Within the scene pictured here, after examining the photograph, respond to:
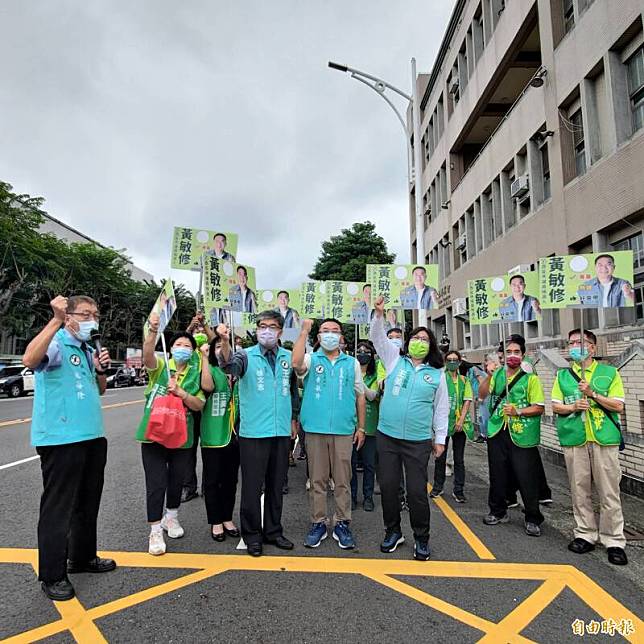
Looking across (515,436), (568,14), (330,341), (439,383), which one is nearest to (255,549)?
(330,341)

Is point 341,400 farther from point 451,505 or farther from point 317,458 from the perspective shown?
point 451,505

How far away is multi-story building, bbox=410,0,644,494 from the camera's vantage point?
8.35 metres

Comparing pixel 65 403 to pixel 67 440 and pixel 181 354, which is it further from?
pixel 181 354

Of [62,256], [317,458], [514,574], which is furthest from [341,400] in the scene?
[62,256]

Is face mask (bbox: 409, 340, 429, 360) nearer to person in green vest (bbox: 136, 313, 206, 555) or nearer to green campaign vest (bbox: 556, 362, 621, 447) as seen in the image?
green campaign vest (bbox: 556, 362, 621, 447)

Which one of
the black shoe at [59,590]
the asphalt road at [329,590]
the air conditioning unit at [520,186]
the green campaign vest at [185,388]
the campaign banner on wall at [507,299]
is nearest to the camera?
the asphalt road at [329,590]

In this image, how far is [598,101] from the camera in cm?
952

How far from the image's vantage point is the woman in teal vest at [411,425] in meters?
3.95

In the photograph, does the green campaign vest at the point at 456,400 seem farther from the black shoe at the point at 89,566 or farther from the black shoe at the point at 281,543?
the black shoe at the point at 89,566

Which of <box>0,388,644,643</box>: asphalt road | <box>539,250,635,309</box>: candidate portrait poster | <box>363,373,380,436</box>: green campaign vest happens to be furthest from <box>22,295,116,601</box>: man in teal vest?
<box>539,250,635,309</box>: candidate portrait poster

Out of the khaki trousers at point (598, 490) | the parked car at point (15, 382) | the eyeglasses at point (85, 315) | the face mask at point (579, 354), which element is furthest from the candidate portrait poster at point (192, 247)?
the parked car at point (15, 382)

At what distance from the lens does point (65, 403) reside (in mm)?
3352

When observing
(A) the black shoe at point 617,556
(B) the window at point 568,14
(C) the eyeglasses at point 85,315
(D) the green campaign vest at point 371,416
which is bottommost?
(A) the black shoe at point 617,556

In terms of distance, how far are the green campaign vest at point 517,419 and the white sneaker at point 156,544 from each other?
3.40m
